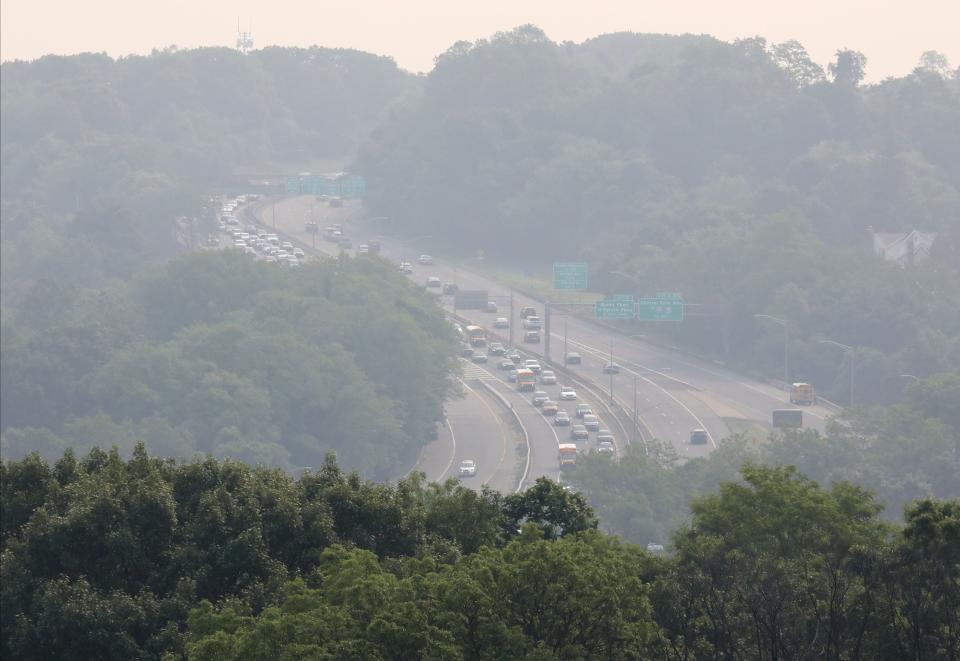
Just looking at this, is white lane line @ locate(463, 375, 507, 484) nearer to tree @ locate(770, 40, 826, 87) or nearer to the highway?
the highway

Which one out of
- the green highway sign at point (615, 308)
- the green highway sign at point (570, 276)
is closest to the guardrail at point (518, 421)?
the green highway sign at point (615, 308)

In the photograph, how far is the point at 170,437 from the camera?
8825 cm

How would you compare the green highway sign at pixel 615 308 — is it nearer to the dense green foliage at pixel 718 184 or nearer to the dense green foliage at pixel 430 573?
the dense green foliage at pixel 718 184

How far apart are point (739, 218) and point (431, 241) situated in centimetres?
3202

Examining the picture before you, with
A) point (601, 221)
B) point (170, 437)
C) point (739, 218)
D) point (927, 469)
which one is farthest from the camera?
point (601, 221)

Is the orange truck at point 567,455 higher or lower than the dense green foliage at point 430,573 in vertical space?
lower

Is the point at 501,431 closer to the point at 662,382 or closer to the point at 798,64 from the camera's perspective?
the point at 662,382

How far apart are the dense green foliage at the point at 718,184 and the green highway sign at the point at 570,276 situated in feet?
33.2

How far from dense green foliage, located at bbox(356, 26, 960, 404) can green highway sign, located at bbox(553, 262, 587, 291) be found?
10120 millimetres

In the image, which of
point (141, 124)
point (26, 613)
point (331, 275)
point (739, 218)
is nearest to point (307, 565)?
point (26, 613)

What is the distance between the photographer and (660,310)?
341 feet

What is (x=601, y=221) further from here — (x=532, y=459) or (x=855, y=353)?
(x=532, y=459)

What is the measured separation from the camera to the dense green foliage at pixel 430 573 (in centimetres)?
2552

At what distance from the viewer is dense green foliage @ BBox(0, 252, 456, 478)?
3617 inches
